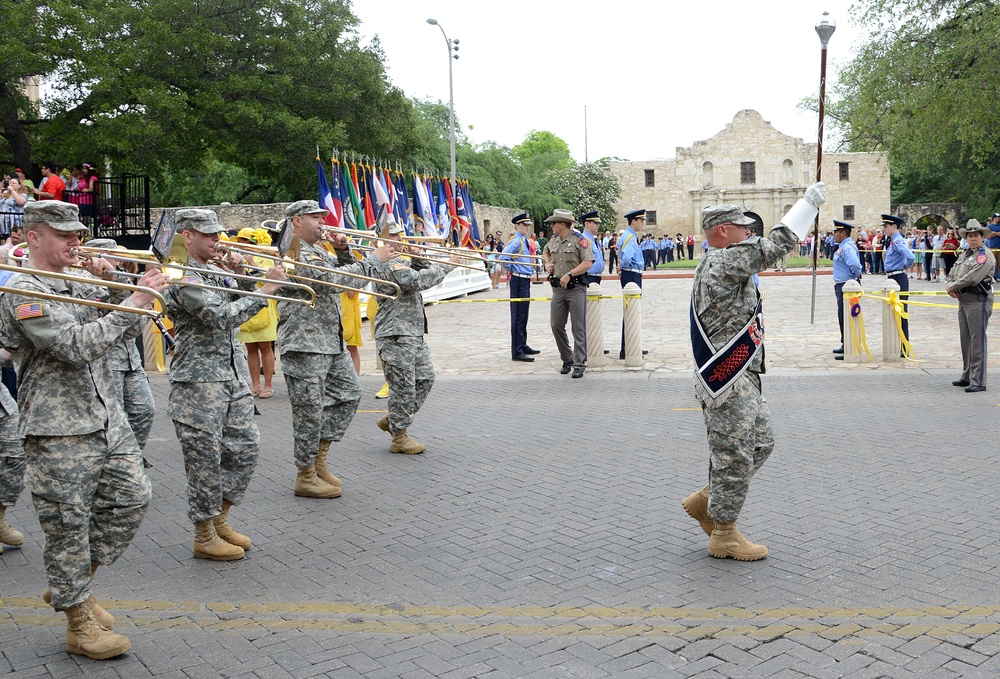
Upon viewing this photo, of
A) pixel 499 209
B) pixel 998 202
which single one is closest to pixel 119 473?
pixel 499 209

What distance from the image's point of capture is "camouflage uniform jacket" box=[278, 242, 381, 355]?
22.2ft

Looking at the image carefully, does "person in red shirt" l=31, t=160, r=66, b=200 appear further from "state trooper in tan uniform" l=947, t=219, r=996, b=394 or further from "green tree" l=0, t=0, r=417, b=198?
"state trooper in tan uniform" l=947, t=219, r=996, b=394

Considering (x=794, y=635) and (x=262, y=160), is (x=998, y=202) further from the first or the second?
(x=794, y=635)

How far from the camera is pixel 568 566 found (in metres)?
5.41

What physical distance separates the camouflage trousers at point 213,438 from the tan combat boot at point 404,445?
2.65 meters

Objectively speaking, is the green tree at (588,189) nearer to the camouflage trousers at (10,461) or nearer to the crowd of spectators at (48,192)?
the crowd of spectators at (48,192)

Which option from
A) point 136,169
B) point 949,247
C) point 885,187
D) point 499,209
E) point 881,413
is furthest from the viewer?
point 885,187

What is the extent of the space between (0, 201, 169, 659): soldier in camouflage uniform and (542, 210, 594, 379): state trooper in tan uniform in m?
8.67

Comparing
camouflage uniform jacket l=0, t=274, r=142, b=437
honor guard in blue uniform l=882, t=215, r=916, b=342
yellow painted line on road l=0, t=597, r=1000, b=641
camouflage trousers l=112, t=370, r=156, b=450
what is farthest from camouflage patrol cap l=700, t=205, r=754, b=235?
honor guard in blue uniform l=882, t=215, r=916, b=342

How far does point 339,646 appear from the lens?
174 inches

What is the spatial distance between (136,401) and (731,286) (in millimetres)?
4090

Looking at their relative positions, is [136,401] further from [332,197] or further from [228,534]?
[332,197]

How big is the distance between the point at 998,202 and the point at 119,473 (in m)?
55.9

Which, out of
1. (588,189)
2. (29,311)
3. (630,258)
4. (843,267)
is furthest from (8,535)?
(588,189)
